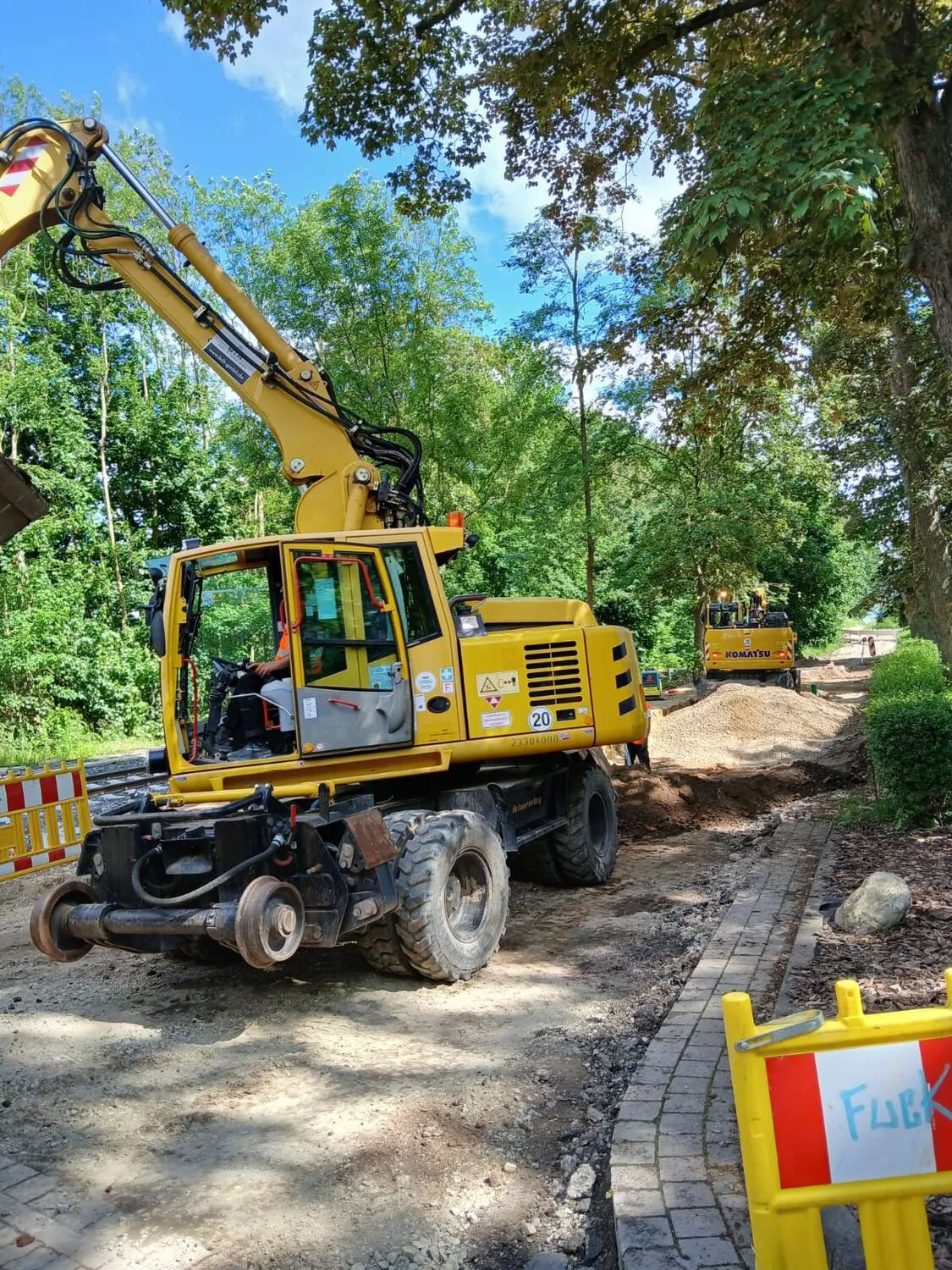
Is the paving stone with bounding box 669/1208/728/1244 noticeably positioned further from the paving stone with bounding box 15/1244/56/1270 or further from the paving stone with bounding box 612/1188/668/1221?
the paving stone with bounding box 15/1244/56/1270

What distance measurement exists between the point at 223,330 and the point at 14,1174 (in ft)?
19.3

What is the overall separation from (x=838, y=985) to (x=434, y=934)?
377 cm

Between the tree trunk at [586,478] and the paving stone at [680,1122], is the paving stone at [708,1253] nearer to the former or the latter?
the paving stone at [680,1122]

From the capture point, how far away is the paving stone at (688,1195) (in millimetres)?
3104

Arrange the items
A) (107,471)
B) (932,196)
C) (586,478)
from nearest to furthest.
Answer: (932,196) → (586,478) → (107,471)

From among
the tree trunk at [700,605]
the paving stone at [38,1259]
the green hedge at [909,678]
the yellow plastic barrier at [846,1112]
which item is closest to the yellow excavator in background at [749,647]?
the tree trunk at [700,605]

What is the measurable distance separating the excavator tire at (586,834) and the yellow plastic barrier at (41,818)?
4333 mm

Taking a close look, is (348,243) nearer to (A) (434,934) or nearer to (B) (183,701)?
(B) (183,701)

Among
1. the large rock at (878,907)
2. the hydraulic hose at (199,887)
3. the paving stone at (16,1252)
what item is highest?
the hydraulic hose at (199,887)

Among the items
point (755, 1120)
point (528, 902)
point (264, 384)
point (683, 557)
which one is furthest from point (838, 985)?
point (683, 557)

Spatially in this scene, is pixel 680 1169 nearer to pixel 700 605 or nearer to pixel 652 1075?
pixel 652 1075

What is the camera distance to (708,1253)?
9.30ft

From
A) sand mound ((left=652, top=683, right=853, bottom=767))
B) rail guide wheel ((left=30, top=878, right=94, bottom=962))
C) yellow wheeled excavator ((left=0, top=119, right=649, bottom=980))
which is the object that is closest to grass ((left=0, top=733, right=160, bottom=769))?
sand mound ((left=652, top=683, right=853, bottom=767))

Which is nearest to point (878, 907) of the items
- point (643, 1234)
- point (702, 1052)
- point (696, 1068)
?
point (702, 1052)
